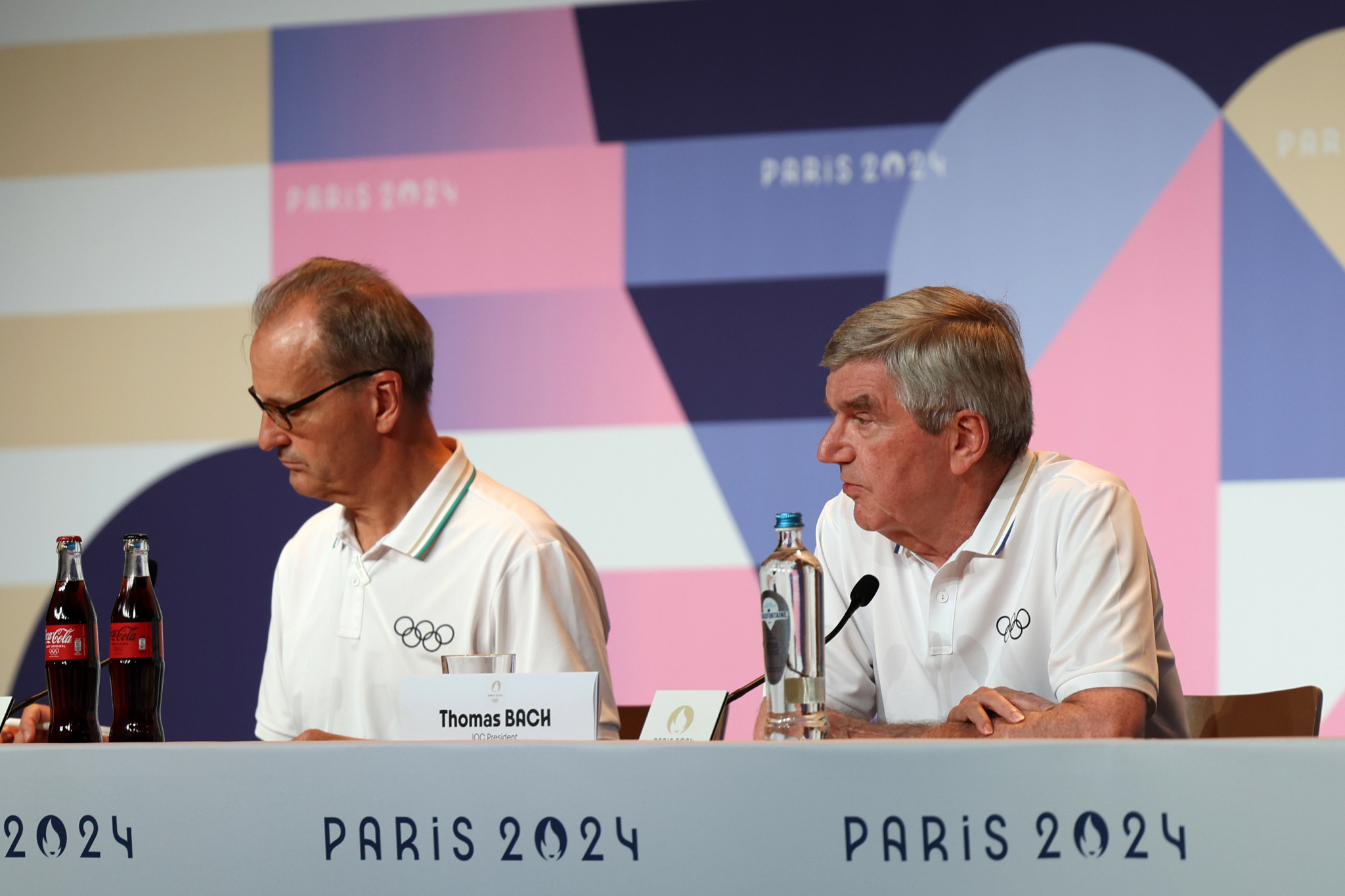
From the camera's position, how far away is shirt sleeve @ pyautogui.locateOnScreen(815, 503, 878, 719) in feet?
6.50

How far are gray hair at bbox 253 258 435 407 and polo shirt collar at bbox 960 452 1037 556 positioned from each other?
0.91 meters

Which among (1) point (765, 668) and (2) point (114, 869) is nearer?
(2) point (114, 869)

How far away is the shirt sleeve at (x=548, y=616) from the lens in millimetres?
1914

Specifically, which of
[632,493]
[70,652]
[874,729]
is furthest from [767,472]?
[70,652]

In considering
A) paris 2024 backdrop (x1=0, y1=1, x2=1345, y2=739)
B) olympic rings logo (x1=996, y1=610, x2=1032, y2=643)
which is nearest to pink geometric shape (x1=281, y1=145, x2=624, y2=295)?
paris 2024 backdrop (x1=0, y1=1, x2=1345, y2=739)

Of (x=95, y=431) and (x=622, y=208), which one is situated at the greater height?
(x=622, y=208)

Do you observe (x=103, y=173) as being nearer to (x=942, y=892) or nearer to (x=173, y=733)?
(x=173, y=733)

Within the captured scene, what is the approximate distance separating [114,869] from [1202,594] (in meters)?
2.58

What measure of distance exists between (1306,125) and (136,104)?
304 centimetres

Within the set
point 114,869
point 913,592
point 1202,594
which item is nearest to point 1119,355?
point 1202,594

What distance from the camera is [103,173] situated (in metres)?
3.69

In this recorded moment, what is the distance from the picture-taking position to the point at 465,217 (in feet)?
11.5

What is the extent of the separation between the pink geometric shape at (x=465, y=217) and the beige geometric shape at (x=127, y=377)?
0.30 m

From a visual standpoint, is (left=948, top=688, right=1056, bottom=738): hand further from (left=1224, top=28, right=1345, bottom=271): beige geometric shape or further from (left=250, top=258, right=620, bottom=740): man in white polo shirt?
(left=1224, top=28, right=1345, bottom=271): beige geometric shape
